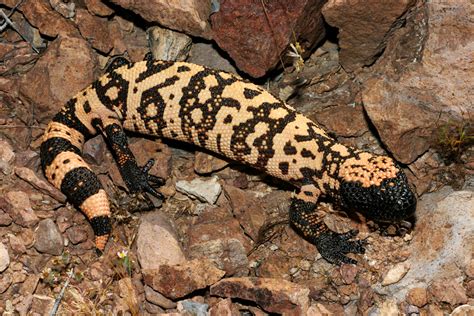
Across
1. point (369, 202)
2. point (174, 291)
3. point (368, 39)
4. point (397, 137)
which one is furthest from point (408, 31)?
point (174, 291)

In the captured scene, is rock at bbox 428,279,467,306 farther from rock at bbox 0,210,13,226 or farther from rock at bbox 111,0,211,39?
rock at bbox 0,210,13,226

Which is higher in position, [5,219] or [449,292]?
[5,219]

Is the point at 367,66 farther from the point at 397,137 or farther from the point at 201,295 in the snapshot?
the point at 201,295

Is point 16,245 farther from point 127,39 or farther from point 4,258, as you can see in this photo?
point 127,39

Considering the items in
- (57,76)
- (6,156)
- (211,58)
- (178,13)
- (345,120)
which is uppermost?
(178,13)

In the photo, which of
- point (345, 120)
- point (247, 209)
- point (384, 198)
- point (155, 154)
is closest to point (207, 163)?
point (155, 154)

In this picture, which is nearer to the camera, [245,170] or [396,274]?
[396,274]

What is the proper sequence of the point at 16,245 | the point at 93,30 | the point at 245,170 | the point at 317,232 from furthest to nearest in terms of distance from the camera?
the point at 93,30 → the point at 245,170 → the point at 317,232 → the point at 16,245

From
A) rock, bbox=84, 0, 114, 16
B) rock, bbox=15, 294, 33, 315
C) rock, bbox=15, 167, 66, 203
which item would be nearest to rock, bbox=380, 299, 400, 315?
rock, bbox=15, 294, 33, 315
